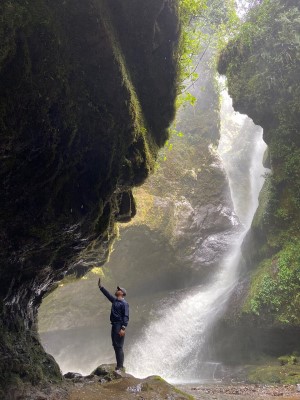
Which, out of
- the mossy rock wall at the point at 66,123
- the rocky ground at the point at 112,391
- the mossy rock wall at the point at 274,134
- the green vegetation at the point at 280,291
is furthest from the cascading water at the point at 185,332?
the mossy rock wall at the point at 66,123

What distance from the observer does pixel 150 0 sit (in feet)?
18.5

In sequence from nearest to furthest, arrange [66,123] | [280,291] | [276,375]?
[66,123], [276,375], [280,291]

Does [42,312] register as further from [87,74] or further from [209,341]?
[87,74]

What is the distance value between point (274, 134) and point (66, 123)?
12.6 metres

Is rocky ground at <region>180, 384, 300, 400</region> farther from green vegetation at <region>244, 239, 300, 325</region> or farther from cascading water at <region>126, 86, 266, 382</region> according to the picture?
cascading water at <region>126, 86, 266, 382</region>

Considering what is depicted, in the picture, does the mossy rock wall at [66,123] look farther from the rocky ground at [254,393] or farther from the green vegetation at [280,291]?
the green vegetation at [280,291]

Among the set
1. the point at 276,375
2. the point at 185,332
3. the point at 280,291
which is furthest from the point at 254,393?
the point at 185,332

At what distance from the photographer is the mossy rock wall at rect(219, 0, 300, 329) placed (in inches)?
514

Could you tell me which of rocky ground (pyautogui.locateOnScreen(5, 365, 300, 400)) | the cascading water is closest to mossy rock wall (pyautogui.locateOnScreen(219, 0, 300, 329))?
the cascading water

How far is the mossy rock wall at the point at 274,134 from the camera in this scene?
13.1 meters

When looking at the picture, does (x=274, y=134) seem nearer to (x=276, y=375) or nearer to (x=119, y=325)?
(x=276, y=375)

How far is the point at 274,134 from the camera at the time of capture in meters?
15.5

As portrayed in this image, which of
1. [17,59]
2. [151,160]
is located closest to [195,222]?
[151,160]

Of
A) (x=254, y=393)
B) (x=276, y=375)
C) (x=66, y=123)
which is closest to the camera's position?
(x=66, y=123)
